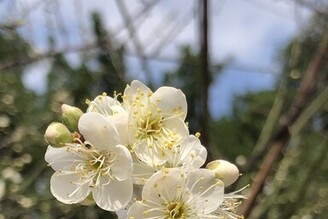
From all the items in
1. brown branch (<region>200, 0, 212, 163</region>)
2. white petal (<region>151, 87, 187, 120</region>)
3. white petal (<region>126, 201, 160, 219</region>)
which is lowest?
white petal (<region>126, 201, 160, 219</region>)

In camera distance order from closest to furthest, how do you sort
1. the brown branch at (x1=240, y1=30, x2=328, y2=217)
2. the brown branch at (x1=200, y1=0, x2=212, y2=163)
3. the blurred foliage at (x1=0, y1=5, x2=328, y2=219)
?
the brown branch at (x1=200, y1=0, x2=212, y2=163) → the brown branch at (x1=240, y1=30, x2=328, y2=217) → the blurred foliage at (x1=0, y1=5, x2=328, y2=219)

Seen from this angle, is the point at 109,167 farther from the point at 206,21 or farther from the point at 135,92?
the point at 206,21

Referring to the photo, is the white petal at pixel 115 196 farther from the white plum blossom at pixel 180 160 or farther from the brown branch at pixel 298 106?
the brown branch at pixel 298 106

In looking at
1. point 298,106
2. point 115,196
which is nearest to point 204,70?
point 298,106

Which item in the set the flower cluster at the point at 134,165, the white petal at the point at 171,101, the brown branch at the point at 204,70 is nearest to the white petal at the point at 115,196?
the flower cluster at the point at 134,165

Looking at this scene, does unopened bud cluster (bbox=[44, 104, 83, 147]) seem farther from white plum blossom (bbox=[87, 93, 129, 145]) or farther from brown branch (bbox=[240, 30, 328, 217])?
brown branch (bbox=[240, 30, 328, 217])

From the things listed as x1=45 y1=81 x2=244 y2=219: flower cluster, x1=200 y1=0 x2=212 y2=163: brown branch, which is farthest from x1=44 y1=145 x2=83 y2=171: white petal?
x1=200 y1=0 x2=212 y2=163: brown branch

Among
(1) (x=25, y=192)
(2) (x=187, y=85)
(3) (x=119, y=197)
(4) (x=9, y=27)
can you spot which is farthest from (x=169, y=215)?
(2) (x=187, y=85)
